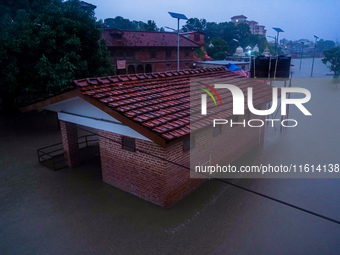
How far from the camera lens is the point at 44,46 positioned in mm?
13500

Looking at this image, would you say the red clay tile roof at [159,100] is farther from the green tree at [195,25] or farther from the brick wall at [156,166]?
the green tree at [195,25]

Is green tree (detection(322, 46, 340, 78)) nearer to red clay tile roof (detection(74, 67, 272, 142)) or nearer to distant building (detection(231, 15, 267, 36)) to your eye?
red clay tile roof (detection(74, 67, 272, 142))

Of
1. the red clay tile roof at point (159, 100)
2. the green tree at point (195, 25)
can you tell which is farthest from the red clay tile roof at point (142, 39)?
the green tree at point (195, 25)

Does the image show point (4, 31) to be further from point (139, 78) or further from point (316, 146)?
point (316, 146)

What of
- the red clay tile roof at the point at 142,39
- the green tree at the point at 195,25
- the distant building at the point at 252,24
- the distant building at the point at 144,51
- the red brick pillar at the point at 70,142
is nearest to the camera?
the red brick pillar at the point at 70,142

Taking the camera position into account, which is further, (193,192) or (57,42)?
(57,42)

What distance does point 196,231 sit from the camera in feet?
22.1

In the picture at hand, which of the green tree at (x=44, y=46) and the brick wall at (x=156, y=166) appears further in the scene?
the green tree at (x=44, y=46)

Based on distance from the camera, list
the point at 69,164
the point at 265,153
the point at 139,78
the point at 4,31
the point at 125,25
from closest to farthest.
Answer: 1. the point at 139,78
2. the point at 69,164
3. the point at 265,153
4. the point at 4,31
5. the point at 125,25

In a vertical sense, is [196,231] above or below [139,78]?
below

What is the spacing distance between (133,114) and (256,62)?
1195 centimetres

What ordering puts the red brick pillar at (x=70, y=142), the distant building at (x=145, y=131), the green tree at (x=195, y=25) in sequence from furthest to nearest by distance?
the green tree at (x=195, y=25)
the red brick pillar at (x=70, y=142)
the distant building at (x=145, y=131)

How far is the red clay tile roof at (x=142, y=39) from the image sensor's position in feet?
101

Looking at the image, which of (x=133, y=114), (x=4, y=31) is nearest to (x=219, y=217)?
(x=133, y=114)
